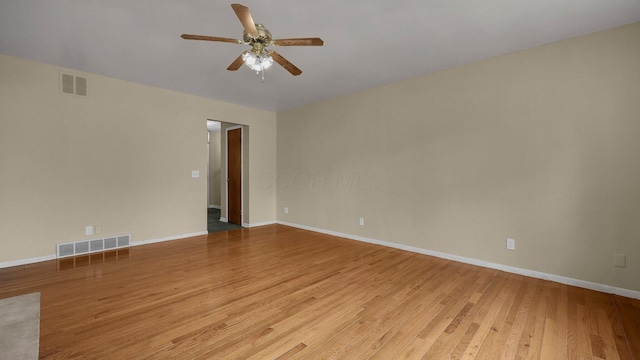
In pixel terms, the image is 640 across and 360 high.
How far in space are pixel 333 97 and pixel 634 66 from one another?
3767 millimetres

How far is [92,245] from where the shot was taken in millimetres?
3850

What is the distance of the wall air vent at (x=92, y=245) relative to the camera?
3635 mm

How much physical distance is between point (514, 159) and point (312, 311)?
2.90 m

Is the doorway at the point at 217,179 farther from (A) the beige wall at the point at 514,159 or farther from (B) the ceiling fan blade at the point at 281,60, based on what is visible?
(B) the ceiling fan blade at the point at 281,60

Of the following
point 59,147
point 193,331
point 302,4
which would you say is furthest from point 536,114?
point 59,147

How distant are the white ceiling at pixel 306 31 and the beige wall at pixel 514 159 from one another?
1.03 feet

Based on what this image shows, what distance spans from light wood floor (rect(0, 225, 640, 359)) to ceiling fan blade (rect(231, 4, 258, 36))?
2.23m

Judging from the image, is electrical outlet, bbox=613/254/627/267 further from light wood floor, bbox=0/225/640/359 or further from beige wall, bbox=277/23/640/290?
light wood floor, bbox=0/225/640/359

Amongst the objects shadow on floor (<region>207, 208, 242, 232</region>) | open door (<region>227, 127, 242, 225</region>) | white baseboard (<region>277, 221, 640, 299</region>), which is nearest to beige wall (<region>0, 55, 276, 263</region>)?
shadow on floor (<region>207, 208, 242, 232</region>)

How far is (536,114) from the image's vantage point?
3.00m

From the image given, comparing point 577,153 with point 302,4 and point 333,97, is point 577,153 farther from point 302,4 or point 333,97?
point 333,97

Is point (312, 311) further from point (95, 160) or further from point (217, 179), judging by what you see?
point (217, 179)

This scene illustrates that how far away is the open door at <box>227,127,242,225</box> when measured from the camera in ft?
19.9

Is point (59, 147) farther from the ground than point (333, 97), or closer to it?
closer to it
